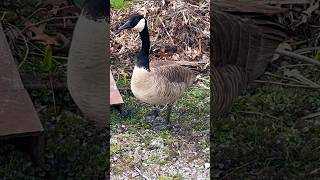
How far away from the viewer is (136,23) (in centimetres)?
229

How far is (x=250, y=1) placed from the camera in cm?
235

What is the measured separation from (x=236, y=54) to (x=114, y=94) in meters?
0.49

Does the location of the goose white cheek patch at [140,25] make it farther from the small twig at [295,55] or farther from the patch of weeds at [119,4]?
the small twig at [295,55]

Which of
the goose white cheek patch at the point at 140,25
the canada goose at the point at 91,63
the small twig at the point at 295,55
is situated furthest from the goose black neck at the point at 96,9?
the small twig at the point at 295,55

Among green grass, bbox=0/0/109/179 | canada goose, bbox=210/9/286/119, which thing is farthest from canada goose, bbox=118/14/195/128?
green grass, bbox=0/0/109/179

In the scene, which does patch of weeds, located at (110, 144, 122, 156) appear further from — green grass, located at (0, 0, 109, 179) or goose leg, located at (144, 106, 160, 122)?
goose leg, located at (144, 106, 160, 122)

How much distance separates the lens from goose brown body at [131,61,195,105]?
2.31m

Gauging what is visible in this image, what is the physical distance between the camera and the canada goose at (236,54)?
236 centimetres

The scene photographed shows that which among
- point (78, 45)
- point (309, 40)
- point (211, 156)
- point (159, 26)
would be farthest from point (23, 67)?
point (309, 40)

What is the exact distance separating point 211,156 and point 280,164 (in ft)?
0.86

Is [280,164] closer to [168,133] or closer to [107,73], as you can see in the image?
[168,133]

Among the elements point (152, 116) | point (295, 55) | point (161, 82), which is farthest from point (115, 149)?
point (295, 55)

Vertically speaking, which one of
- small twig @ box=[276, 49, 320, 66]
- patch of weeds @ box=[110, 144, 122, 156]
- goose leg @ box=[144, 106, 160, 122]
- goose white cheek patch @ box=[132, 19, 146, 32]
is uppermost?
goose white cheek patch @ box=[132, 19, 146, 32]

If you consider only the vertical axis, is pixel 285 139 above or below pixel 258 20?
below
